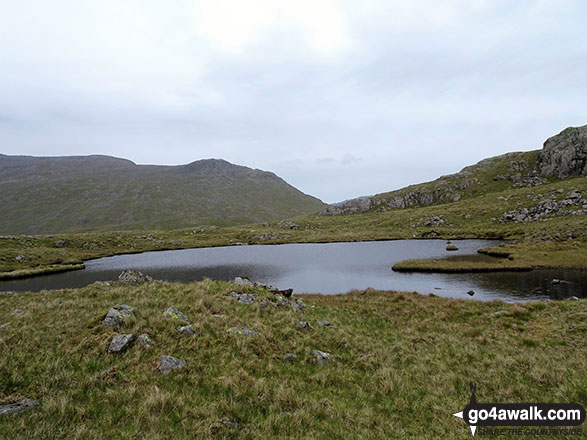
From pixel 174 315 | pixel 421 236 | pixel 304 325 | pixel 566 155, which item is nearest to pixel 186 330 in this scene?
pixel 174 315

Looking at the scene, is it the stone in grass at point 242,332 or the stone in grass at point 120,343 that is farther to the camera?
the stone in grass at point 242,332

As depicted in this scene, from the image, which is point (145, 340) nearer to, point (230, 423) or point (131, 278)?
point (230, 423)

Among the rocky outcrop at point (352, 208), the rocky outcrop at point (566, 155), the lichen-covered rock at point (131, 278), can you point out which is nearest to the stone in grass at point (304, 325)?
the lichen-covered rock at point (131, 278)

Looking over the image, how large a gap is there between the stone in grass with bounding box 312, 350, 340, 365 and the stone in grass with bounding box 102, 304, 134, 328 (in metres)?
9.26

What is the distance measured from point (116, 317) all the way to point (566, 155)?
183731 millimetres

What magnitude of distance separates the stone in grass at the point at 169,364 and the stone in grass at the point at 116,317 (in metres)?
4.03

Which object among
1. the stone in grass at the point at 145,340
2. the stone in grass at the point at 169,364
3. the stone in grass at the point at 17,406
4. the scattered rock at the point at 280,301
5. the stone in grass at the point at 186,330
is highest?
the stone in grass at the point at 17,406

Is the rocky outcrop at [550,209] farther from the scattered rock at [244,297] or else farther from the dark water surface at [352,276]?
the scattered rock at [244,297]

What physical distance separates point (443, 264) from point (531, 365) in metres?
39.5

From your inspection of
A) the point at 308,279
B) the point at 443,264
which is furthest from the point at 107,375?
the point at 443,264

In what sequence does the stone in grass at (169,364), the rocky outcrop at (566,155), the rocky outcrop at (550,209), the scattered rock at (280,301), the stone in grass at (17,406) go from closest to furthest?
the stone in grass at (17,406) → the stone in grass at (169,364) → the scattered rock at (280,301) → the rocky outcrop at (550,209) → the rocky outcrop at (566,155)

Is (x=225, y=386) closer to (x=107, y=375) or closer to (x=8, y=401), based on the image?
(x=107, y=375)

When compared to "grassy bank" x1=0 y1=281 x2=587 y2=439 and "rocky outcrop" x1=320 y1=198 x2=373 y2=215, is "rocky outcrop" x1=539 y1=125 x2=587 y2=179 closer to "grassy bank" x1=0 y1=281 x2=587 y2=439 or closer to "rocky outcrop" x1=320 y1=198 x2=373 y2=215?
"rocky outcrop" x1=320 y1=198 x2=373 y2=215

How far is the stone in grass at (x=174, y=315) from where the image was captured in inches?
551
